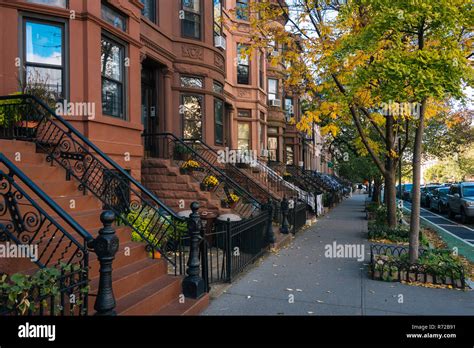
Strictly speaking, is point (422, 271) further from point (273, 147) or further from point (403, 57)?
point (273, 147)

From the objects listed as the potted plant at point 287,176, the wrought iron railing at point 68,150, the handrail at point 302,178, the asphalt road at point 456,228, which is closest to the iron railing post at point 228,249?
the wrought iron railing at point 68,150

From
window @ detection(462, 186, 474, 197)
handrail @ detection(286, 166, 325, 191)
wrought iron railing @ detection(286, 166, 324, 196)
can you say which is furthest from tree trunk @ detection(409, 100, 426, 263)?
handrail @ detection(286, 166, 325, 191)

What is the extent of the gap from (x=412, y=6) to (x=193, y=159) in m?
7.07

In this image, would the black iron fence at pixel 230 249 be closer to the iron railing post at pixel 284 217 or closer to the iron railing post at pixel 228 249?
the iron railing post at pixel 228 249

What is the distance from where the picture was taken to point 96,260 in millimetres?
4586

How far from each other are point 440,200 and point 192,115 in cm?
1620

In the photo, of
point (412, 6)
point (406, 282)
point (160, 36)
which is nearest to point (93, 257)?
point (406, 282)

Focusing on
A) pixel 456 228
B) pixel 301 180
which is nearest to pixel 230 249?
pixel 456 228

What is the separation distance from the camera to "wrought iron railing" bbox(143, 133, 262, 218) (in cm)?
1003

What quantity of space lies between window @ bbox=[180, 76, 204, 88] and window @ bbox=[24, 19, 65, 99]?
542cm

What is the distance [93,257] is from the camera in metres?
4.61
